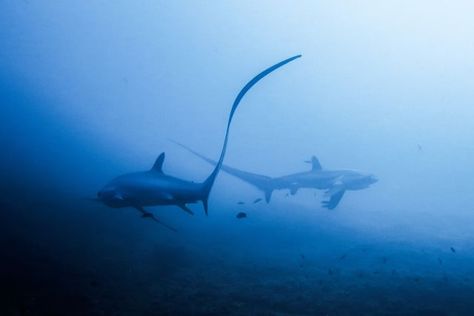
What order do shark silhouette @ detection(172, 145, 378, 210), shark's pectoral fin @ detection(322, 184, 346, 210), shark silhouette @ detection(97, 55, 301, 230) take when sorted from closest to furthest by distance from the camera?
shark silhouette @ detection(97, 55, 301, 230) < shark's pectoral fin @ detection(322, 184, 346, 210) < shark silhouette @ detection(172, 145, 378, 210)

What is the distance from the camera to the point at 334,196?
1546 cm

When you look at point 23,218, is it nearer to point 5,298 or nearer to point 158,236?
Result: point 158,236

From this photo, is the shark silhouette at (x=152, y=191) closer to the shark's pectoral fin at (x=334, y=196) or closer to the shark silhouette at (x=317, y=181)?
the shark silhouette at (x=317, y=181)

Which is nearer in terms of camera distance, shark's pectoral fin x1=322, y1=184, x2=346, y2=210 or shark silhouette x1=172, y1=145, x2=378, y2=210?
shark's pectoral fin x1=322, y1=184, x2=346, y2=210

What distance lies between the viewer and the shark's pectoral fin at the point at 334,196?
49.5ft

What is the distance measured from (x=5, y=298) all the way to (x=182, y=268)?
454 cm

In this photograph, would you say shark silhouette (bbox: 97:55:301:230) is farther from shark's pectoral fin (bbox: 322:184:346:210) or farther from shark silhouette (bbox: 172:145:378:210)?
shark's pectoral fin (bbox: 322:184:346:210)

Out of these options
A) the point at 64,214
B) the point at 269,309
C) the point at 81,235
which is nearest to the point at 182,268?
the point at 269,309

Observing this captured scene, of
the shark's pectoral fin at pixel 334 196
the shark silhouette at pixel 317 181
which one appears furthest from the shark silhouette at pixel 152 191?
the shark's pectoral fin at pixel 334 196

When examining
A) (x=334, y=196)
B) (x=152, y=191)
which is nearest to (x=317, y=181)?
(x=334, y=196)

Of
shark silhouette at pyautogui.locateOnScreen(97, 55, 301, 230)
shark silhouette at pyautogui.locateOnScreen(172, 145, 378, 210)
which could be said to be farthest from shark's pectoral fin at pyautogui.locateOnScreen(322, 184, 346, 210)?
shark silhouette at pyautogui.locateOnScreen(97, 55, 301, 230)

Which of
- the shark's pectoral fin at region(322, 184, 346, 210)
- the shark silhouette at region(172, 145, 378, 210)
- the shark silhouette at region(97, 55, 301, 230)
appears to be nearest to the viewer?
the shark silhouette at region(97, 55, 301, 230)

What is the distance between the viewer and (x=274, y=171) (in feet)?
376

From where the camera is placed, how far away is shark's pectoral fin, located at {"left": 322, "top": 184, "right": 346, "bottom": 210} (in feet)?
49.5
